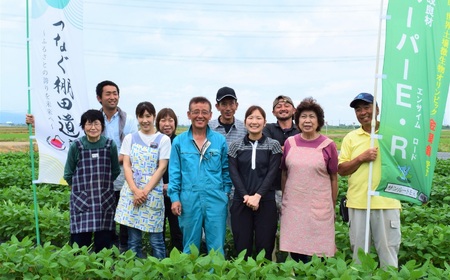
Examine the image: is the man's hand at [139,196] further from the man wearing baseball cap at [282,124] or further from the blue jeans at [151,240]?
the man wearing baseball cap at [282,124]

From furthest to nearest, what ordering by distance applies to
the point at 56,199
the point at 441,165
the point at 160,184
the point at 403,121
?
the point at 441,165
the point at 56,199
the point at 160,184
the point at 403,121

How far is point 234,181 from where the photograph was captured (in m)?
3.95

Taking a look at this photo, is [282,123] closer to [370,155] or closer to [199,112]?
[199,112]

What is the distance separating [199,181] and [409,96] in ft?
6.14

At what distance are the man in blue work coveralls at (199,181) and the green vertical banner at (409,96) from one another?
1360 mm

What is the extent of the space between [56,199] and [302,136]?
4486 millimetres

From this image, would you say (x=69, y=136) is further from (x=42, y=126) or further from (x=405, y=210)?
(x=405, y=210)

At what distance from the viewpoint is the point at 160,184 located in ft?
14.4

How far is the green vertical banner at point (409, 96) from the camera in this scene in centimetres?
369

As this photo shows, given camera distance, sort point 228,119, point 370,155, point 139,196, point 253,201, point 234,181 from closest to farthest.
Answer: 1. point 370,155
2. point 253,201
3. point 234,181
4. point 139,196
5. point 228,119

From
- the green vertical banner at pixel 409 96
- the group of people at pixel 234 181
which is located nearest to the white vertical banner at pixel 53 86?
the group of people at pixel 234 181

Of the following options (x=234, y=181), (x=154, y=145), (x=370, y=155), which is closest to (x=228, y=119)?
(x=154, y=145)

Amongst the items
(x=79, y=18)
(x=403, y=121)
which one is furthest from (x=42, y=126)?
(x=403, y=121)

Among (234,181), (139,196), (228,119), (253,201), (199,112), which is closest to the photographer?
(253,201)
